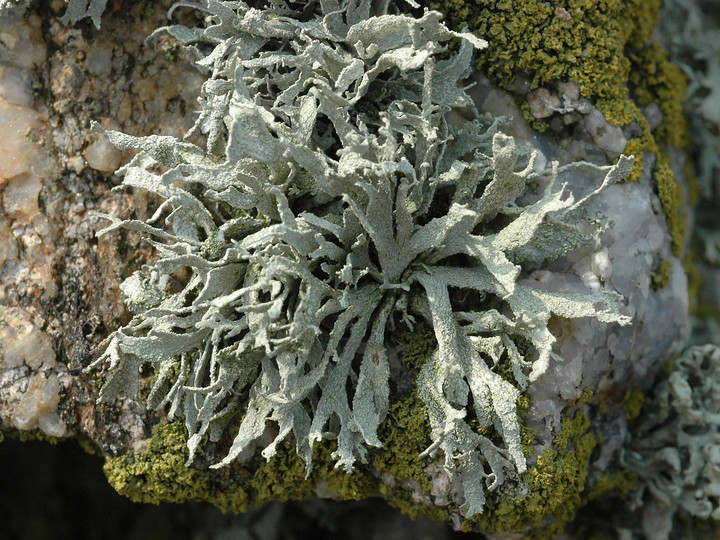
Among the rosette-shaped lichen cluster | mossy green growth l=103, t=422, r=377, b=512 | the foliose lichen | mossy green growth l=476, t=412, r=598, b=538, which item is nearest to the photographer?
the rosette-shaped lichen cluster

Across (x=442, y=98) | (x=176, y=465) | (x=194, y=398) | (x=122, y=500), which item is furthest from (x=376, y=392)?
(x=122, y=500)

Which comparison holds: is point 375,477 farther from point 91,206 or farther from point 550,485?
point 91,206

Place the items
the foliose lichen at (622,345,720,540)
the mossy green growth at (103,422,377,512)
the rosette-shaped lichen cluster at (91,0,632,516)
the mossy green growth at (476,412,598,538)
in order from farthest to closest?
the foliose lichen at (622,345,720,540) → the mossy green growth at (103,422,377,512) → the mossy green growth at (476,412,598,538) → the rosette-shaped lichen cluster at (91,0,632,516)

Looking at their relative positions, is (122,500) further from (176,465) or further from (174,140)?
(174,140)

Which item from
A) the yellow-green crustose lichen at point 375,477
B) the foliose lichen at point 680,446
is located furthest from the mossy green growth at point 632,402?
the yellow-green crustose lichen at point 375,477

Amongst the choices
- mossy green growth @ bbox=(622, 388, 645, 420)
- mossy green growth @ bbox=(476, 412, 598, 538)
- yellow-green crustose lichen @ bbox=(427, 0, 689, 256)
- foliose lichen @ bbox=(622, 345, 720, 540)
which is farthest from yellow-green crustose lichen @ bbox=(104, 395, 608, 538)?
yellow-green crustose lichen @ bbox=(427, 0, 689, 256)

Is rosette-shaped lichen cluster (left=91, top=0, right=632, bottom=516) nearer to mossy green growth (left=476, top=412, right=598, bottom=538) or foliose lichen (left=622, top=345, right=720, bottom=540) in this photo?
mossy green growth (left=476, top=412, right=598, bottom=538)
